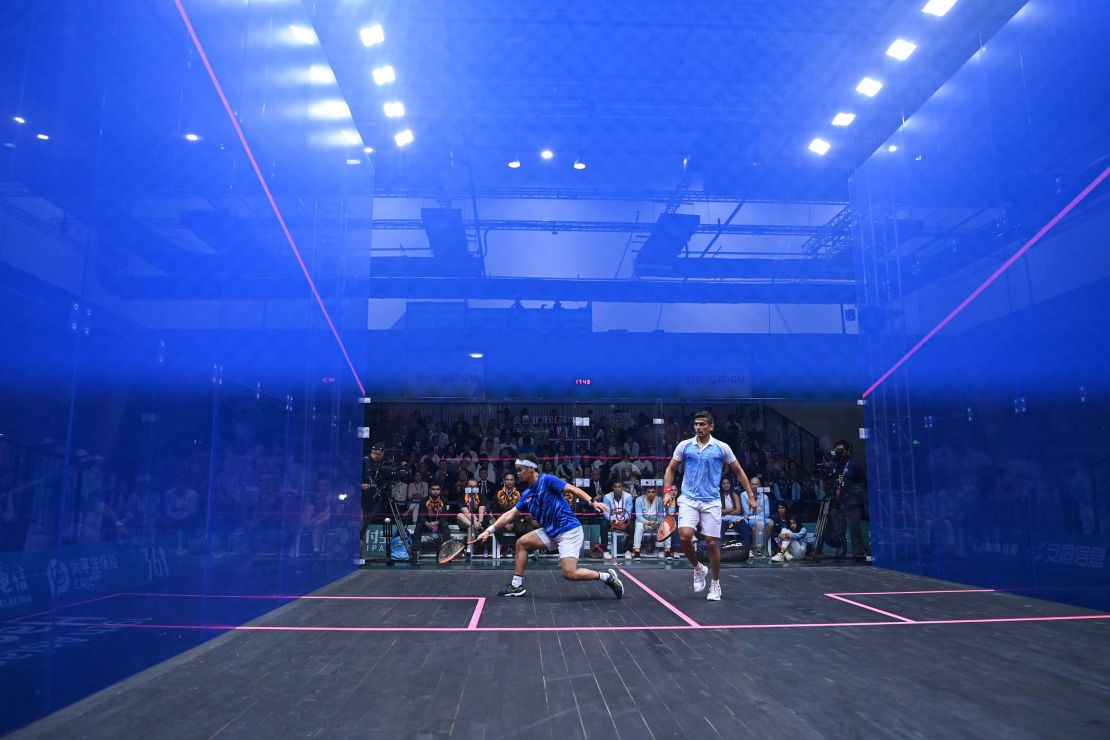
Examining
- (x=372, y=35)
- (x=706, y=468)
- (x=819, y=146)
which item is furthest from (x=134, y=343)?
(x=819, y=146)

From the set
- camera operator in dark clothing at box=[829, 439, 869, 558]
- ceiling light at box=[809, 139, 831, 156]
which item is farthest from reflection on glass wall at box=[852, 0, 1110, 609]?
ceiling light at box=[809, 139, 831, 156]

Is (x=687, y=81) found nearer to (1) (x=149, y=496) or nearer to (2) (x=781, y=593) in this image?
(2) (x=781, y=593)

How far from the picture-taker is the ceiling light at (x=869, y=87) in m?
6.79

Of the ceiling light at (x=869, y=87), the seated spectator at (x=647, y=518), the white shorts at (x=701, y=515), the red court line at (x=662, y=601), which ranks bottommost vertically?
the red court line at (x=662, y=601)

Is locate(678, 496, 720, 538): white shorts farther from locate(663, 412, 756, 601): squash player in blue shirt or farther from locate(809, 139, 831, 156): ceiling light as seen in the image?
locate(809, 139, 831, 156): ceiling light

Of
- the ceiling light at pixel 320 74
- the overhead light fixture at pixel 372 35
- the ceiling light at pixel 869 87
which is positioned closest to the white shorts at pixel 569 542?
the ceiling light at pixel 320 74

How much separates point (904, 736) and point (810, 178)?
7758 mm

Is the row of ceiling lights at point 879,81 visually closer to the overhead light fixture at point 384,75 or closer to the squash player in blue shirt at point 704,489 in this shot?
the squash player in blue shirt at point 704,489

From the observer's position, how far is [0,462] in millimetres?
1797

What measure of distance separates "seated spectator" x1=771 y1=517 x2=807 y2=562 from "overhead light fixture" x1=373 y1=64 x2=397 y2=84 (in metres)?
5.76

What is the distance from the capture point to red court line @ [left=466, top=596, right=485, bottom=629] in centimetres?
350

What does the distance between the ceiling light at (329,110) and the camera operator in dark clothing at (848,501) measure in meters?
5.43

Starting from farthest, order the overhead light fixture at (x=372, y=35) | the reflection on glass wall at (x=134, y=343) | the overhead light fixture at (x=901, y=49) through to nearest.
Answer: the overhead light fixture at (x=901, y=49) < the overhead light fixture at (x=372, y=35) < the reflection on glass wall at (x=134, y=343)

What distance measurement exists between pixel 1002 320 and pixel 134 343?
4908 millimetres
